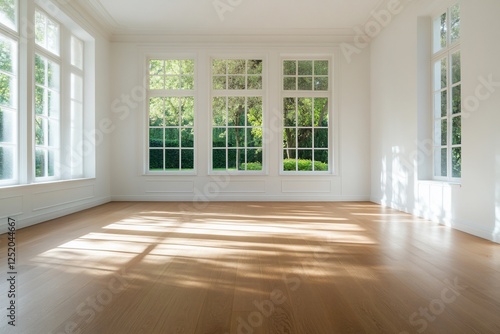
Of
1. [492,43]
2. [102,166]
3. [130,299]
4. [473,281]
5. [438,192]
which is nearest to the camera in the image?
[130,299]

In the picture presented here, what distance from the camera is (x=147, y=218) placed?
16.2 ft

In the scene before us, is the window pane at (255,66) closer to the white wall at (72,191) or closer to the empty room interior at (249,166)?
the empty room interior at (249,166)

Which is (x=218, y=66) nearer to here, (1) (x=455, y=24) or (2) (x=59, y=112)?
(2) (x=59, y=112)

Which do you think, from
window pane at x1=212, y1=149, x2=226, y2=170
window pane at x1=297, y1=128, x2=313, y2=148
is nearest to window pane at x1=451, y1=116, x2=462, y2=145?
window pane at x1=297, y1=128, x2=313, y2=148

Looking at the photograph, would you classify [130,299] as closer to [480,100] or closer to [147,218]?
[147,218]

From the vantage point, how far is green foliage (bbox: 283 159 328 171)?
7199 millimetres

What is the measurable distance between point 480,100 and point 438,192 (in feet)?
4.55

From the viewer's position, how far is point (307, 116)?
7.21 metres

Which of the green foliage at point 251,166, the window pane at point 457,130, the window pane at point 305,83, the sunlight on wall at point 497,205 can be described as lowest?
the sunlight on wall at point 497,205

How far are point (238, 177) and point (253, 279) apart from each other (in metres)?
4.83

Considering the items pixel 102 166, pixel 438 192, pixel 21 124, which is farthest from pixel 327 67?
pixel 21 124

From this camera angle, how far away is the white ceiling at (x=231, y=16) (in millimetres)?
5688

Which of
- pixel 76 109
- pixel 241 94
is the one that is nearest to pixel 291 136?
pixel 241 94

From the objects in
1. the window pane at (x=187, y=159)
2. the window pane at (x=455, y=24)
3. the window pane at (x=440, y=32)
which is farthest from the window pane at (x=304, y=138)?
the window pane at (x=455, y=24)
